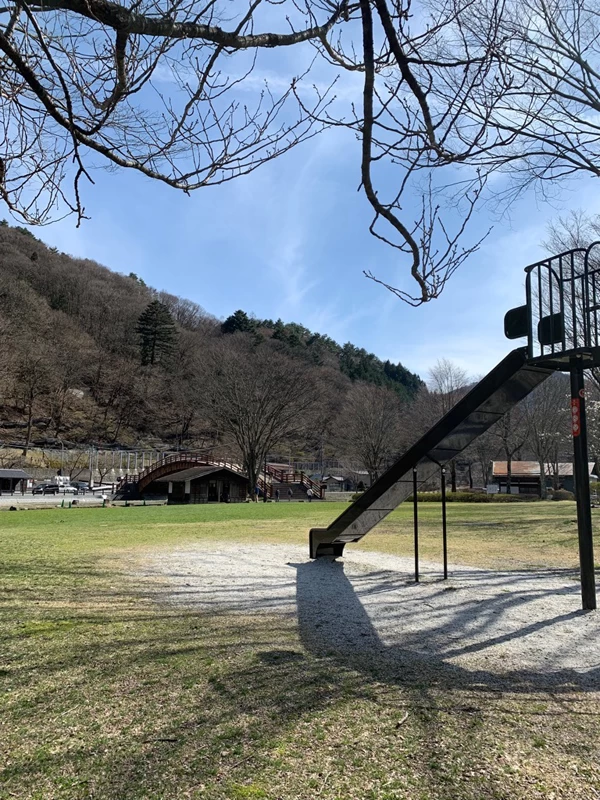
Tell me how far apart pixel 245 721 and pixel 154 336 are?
74.5m

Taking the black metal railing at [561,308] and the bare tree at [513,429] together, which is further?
the bare tree at [513,429]

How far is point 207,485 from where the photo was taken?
46.8 meters

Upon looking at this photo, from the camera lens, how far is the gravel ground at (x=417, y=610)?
4.46 m

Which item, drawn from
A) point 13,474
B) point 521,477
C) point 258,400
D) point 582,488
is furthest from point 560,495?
point 582,488

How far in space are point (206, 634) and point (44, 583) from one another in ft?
10.8

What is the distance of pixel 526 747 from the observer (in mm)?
2877

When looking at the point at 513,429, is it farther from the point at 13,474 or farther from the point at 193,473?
the point at 13,474

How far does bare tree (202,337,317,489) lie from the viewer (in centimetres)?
4266

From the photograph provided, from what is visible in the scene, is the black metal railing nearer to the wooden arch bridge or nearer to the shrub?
the wooden arch bridge

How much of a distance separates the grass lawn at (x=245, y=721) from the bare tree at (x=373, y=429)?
45.2m

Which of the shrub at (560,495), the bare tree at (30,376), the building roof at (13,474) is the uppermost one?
the bare tree at (30,376)

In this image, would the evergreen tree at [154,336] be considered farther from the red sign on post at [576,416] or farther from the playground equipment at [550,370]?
the red sign on post at [576,416]

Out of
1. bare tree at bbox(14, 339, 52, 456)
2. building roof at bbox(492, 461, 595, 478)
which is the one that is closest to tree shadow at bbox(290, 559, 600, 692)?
building roof at bbox(492, 461, 595, 478)

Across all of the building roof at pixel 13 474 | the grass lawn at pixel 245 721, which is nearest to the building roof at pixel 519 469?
the building roof at pixel 13 474
